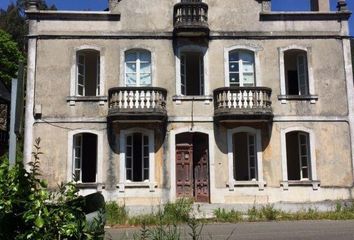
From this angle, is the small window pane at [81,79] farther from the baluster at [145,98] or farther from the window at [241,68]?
the window at [241,68]

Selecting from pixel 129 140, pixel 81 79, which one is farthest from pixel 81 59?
pixel 129 140

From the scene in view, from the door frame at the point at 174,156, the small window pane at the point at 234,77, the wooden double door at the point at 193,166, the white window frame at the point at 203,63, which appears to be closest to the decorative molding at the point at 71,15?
the white window frame at the point at 203,63

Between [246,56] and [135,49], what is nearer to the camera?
[135,49]

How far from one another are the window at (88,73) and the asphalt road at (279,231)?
28.6 ft

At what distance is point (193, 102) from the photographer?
811 inches

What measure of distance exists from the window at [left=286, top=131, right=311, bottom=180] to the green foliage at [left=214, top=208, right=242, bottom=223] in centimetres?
408

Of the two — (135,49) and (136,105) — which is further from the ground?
(135,49)

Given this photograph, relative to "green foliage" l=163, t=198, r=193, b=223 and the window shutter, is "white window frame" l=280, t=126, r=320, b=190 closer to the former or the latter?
the window shutter

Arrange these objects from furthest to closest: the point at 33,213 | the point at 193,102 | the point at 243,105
A: the point at 193,102
the point at 243,105
the point at 33,213

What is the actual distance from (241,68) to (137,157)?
592 cm

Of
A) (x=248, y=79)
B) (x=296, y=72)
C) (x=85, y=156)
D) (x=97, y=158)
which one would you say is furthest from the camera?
(x=296, y=72)

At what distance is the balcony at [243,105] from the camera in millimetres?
19812

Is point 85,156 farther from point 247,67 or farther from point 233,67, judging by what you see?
point 247,67

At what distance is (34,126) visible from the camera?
797 inches
